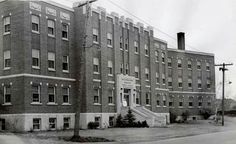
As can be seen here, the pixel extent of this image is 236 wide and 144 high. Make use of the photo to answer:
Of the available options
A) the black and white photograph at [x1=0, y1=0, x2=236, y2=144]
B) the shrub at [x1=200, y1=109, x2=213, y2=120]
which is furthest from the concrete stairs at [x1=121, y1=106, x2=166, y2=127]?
the shrub at [x1=200, y1=109, x2=213, y2=120]

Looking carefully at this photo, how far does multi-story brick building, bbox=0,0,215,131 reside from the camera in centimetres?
3756

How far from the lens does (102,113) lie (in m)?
45.5

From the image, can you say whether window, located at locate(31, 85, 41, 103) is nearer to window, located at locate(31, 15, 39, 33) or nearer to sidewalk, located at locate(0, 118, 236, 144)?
sidewalk, located at locate(0, 118, 236, 144)

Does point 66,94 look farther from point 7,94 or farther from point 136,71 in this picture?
point 136,71

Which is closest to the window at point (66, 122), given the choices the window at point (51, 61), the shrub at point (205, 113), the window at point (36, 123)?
the window at point (36, 123)

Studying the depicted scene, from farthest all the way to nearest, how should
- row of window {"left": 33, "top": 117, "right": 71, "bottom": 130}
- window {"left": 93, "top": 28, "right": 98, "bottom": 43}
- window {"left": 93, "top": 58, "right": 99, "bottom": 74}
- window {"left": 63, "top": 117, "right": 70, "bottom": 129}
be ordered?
window {"left": 93, "top": 28, "right": 98, "bottom": 43}, window {"left": 93, "top": 58, "right": 99, "bottom": 74}, window {"left": 63, "top": 117, "right": 70, "bottom": 129}, row of window {"left": 33, "top": 117, "right": 71, "bottom": 130}

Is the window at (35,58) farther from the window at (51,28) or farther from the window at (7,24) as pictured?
the window at (7,24)

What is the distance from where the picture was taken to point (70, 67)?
141 feet

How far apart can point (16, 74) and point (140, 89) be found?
67.7ft

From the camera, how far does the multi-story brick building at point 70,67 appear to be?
3756 cm

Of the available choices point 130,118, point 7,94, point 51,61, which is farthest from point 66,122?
point 130,118

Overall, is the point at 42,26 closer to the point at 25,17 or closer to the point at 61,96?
the point at 25,17

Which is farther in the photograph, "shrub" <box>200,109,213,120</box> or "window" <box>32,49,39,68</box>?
"shrub" <box>200,109,213,120</box>

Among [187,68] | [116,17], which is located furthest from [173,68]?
[116,17]
